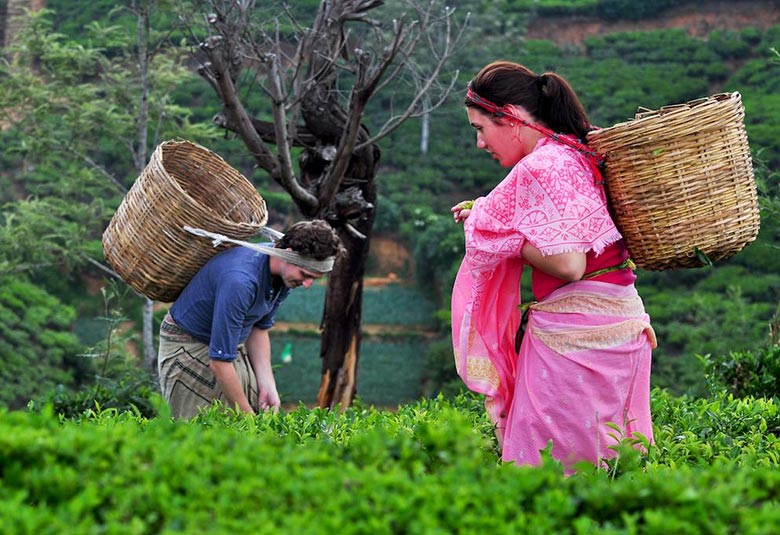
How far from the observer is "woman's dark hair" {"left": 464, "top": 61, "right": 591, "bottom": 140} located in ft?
8.40

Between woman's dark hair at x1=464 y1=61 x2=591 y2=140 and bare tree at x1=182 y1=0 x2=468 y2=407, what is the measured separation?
2.08m

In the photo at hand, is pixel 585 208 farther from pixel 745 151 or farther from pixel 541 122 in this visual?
pixel 745 151

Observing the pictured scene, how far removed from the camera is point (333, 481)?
5.56 ft

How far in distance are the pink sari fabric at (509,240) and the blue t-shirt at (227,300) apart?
0.79 metres

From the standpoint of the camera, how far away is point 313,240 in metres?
3.22

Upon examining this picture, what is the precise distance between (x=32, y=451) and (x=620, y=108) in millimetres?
16466

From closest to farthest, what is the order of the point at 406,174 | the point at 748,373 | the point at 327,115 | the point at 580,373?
the point at 580,373 → the point at 748,373 → the point at 327,115 → the point at 406,174

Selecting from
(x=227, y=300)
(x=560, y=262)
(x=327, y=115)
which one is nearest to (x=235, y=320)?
(x=227, y=300)

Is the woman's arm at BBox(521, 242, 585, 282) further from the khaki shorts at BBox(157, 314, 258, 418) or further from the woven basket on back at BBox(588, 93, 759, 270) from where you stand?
the khaki shorts at BBox(157, 314, 258, 418)

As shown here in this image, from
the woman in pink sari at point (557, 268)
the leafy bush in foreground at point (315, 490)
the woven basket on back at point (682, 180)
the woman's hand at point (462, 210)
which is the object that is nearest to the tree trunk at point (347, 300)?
the woman's hand at point (462, 210)

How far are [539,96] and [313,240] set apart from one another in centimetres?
97

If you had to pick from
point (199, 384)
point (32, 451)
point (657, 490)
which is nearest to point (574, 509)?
point (657, 490)

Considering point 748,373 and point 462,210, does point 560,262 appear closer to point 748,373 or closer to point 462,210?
point 462,210

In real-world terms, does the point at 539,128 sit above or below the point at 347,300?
above
